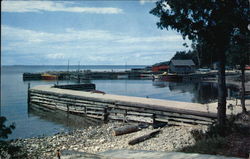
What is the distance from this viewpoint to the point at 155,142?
13.8 meters

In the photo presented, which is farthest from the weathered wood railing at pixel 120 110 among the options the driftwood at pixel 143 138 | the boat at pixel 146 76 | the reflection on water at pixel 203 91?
the boat at pixel 146 76

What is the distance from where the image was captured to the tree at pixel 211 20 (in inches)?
418

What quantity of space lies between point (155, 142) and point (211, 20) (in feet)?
22.1

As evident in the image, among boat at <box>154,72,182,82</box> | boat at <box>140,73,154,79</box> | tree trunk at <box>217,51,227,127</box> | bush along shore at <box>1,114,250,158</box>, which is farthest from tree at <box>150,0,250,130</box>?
boat at <box>140,73,154,79</box>

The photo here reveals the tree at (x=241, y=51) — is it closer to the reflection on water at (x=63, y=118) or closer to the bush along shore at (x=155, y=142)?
the bush along shore at (x=155, y=142)

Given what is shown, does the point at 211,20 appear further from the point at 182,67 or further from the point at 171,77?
the point at 182,67

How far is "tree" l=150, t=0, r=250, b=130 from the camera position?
10.6 m

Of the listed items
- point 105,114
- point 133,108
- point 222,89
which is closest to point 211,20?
point 222,89

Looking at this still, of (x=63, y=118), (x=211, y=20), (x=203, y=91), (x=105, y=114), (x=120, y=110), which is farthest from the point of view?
(x=203, y=91)

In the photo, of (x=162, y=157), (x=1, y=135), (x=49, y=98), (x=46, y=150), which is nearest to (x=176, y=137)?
(x=162, y=157)

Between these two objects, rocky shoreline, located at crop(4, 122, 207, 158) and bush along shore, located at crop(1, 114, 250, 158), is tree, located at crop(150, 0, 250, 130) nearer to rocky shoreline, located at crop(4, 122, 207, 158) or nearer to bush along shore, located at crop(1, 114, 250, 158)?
bush along shore, located at crop(1, 114, 250, 158)

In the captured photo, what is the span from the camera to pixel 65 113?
1088 inches

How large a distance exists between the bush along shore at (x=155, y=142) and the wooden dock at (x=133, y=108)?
0.81 meters

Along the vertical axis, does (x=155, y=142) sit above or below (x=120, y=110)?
below
